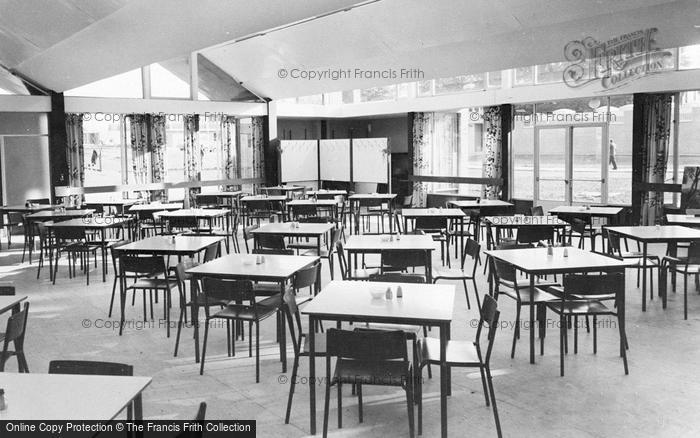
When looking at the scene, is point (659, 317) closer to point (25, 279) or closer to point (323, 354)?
point (323, 354)

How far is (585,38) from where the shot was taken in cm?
995

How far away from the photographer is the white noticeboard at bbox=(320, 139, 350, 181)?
17.6 meters

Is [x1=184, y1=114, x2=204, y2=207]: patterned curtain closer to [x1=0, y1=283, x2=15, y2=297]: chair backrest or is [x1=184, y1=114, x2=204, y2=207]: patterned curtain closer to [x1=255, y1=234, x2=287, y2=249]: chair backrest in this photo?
[x1=255, y1=234, x2=287, y2=249]: chair backrest

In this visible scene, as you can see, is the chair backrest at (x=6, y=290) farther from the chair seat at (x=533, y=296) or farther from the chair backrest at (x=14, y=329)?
the chair seat at (x=533, y=296)

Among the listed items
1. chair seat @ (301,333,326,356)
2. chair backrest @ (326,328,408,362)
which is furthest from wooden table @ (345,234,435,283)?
chair backrest @ (326,328,408,362)

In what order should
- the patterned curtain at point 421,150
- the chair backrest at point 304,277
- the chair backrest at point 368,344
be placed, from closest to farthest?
the chair backrest at point 368,344
the chair backrest at point 304,277
the patterned curtain at point 421,150

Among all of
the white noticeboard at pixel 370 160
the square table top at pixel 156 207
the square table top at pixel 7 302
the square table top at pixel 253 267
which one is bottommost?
the square table top at pixel 7 302

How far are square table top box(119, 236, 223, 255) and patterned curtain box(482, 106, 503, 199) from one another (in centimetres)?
879

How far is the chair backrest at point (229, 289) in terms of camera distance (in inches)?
206

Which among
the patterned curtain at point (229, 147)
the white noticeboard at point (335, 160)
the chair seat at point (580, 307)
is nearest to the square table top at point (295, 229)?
the chair seat at point (580, 307)

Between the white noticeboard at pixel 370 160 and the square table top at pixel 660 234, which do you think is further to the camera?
the white noticeboard at pixel 370 160

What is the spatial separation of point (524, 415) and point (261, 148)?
537 inches

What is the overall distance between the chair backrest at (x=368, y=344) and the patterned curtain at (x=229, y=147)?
522 inches

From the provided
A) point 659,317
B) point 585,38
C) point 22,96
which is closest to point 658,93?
point 585,38
